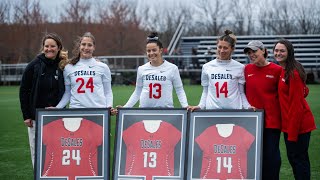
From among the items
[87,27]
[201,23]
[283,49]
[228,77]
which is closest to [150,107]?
[228,77]

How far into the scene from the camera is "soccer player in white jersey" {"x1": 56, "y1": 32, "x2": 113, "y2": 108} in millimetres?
5805

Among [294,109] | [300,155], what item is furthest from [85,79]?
[300,155]

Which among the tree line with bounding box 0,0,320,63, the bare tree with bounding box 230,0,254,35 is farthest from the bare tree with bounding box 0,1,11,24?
the bare tree with bounding box 230,0,254,35

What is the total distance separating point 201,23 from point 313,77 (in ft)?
85.4

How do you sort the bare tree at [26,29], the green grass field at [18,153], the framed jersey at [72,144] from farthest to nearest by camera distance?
the bare tree at [26,29]
the green grass field at [18,153]
the framed jersey at [72,144]

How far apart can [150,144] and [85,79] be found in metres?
1.08

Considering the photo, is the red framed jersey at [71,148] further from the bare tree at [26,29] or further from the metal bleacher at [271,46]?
the bare tree at [26,29]

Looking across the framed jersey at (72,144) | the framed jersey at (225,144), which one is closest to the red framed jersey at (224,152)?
the framed jersey at (225,144)

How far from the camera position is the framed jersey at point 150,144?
5.36 m

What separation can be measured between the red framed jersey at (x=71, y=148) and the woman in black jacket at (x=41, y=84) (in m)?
0.34

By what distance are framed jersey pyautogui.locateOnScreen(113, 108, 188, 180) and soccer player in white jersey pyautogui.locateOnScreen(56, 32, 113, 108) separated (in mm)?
462

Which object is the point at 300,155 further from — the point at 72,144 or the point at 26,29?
the point at 26,29

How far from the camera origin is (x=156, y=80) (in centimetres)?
593

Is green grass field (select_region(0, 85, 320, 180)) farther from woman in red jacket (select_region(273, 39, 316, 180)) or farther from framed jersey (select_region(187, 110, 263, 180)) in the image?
framed jersey (select_region(187, 110, 263, 180))
